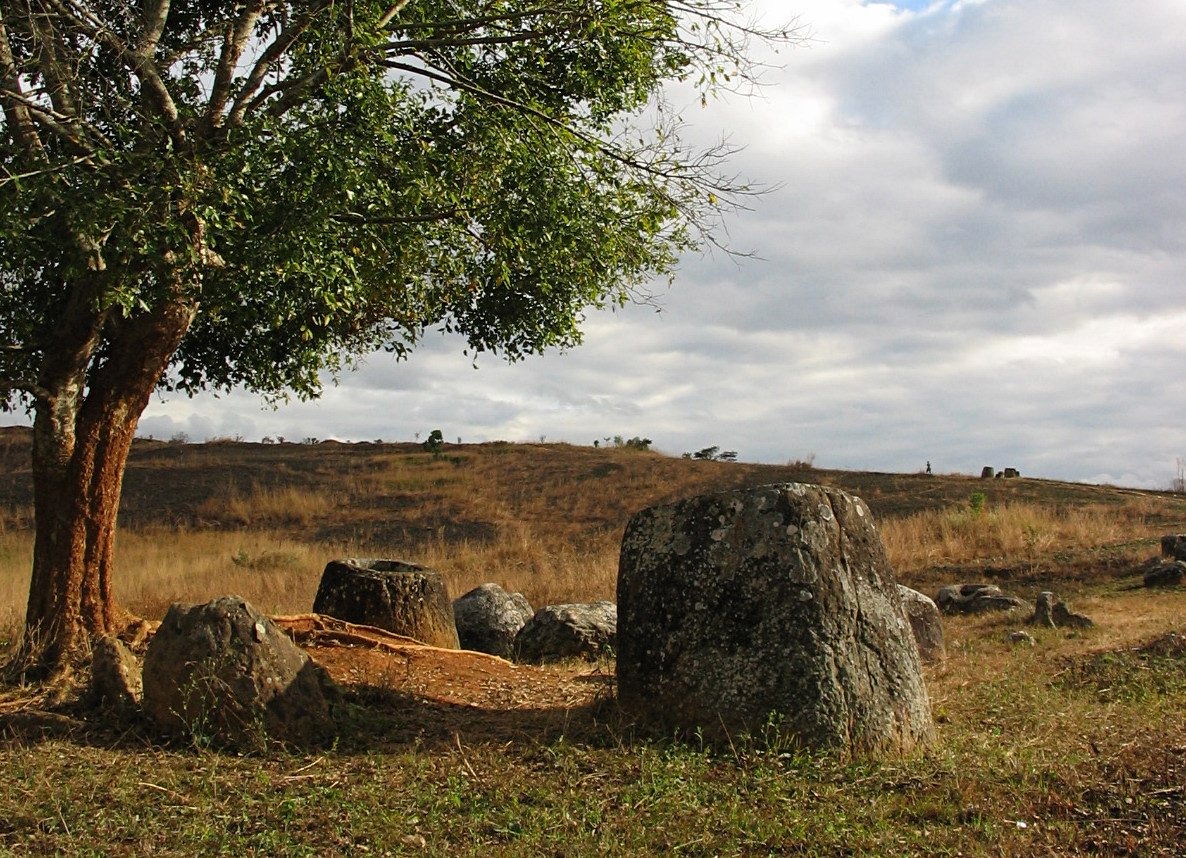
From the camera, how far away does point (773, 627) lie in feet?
27.1

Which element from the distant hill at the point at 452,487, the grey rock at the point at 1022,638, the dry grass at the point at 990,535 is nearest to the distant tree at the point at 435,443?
the distant hill at the point at 452,487

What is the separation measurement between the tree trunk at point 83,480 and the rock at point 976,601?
12430mm

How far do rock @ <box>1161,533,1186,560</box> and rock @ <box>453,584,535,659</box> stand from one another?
13.6 meters

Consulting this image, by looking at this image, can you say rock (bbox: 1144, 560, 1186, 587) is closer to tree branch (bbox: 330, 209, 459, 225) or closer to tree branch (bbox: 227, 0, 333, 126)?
tree branch (bbox: 330, 209, 459, 225)

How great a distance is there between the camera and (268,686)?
28.4 ft

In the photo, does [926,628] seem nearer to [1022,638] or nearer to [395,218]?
[1022,638]

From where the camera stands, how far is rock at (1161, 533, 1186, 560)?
2172cm

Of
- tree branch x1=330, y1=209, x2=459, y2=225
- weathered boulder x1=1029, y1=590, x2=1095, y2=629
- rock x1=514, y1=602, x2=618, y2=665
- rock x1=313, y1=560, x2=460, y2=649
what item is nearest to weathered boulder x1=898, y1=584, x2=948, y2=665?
weathered boulder x1=1029, y1=590, x2=1095, y2=629

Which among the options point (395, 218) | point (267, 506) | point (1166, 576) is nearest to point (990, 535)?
point (1166, 576)

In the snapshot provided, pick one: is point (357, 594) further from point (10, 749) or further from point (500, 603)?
point (10, 749)

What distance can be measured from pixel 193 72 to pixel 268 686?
8060mm

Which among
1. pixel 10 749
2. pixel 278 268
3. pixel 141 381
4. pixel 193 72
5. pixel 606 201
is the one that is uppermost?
pixel 193 72

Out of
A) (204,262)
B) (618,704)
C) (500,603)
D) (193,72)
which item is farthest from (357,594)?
(193,72)

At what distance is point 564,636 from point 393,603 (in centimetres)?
213
